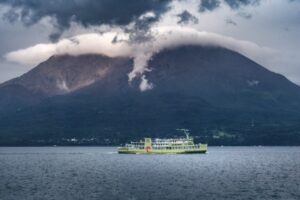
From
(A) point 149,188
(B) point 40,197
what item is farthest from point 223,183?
(B) point 40,197

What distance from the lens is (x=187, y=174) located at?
543 ft

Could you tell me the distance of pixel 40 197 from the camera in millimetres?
107875

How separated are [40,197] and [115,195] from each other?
14469 mm

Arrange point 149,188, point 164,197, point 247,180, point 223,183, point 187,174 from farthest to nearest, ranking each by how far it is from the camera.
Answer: point 187,174 < point 247,180 < point 223,183 < point 149,188 < point 164,197

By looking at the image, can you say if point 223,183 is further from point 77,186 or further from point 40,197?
point 40,197

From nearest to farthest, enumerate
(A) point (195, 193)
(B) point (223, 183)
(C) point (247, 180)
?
(A) point (195, 193)
(B) point (223, 183)
(C) point (247, 180)

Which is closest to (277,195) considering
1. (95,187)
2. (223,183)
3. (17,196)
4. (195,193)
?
(195,193)

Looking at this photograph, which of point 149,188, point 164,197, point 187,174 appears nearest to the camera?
point 164,197

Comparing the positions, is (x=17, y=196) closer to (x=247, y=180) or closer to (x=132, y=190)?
(x=132, y=190)

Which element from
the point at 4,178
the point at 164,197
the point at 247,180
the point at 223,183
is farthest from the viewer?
the point at 4,178

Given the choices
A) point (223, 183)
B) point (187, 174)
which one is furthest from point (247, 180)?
point (187, 174)

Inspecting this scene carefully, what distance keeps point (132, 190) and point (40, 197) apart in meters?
20.2

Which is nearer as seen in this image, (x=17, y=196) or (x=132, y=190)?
(x=17, y=196)

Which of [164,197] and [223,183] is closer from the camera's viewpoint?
[164,197]
